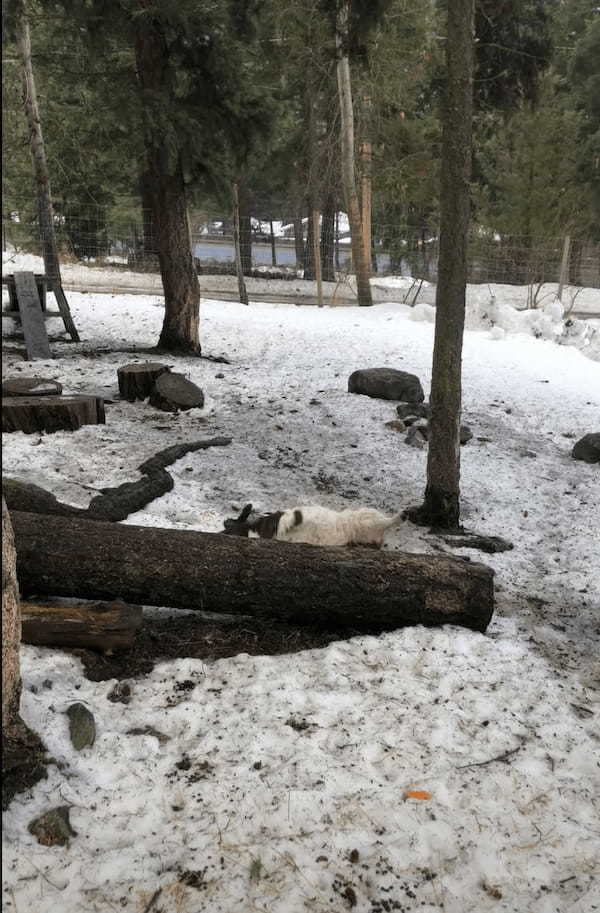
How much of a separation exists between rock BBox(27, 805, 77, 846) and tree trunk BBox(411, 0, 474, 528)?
373 centimetres

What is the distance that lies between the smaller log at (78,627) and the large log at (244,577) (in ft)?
Result: 0.76

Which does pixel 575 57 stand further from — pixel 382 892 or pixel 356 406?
pixel 382 892

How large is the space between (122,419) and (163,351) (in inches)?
119

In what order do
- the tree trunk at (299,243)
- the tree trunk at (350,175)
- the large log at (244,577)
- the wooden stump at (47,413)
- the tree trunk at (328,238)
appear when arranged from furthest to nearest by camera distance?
the tree trunk at (299,243) → the tree trunk at (328,238) → the tree trunk at (350,175) → the wooden stump at (47,413) → the large log at (244,577)

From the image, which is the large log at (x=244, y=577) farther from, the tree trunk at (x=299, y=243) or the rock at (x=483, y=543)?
the tree trunk at (x=299, y=243)

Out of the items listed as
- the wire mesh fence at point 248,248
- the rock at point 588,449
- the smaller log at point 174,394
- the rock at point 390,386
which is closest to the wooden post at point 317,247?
the wire mesh fence at point 248,248

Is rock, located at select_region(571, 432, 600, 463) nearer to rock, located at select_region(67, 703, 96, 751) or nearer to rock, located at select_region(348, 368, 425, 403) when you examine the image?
rock, located at select_region(348, 368, 425, 403)

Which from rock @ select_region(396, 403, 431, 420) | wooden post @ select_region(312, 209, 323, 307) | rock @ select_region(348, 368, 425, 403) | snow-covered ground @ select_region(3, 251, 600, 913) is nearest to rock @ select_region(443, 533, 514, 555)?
snow-covered ground @ select_region(3, 251, 600, 913)

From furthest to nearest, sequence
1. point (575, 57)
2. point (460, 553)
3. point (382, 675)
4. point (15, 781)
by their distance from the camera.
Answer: point (575, 57)
point (460, 553)
point (382, 675)
point (15, 781)

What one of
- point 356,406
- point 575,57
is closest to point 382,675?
point 356,406

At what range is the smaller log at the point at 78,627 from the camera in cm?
345

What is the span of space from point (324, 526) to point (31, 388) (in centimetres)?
406

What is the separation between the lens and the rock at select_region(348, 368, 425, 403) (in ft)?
28.6

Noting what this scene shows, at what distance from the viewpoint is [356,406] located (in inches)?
335
